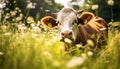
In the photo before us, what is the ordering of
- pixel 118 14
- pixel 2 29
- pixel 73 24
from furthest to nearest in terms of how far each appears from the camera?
pixel 118 14 < pixel 73 24 < pixel 2 29

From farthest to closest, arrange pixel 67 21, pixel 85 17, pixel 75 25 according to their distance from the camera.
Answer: pixel 85 17 → pixel 75 25 → pixel 67 21

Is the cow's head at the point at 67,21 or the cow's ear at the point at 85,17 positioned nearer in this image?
the cow's head at the point at 67,21

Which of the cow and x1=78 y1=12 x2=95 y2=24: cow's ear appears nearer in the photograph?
the cow

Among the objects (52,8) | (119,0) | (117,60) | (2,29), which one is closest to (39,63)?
(117,60)

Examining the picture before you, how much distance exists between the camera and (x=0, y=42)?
11.9 ft

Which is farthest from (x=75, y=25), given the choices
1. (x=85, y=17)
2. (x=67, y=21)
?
(x=85, y=17)

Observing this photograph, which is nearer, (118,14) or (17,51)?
(17,51)

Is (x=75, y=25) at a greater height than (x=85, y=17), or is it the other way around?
(x=85, y=17)

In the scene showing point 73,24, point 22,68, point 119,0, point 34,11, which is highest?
point 34,11

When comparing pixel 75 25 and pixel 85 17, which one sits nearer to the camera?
pixel 75 25

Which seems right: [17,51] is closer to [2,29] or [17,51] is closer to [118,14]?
[2,29]

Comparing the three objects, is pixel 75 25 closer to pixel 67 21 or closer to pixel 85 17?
pixel 67 21

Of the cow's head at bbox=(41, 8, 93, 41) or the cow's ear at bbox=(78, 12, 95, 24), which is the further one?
the cow's ear at bbox=(78, 12, 95, 24)

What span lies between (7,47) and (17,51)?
38 cm
